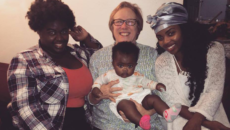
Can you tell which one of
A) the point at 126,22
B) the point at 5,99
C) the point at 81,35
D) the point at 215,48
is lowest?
the point at 5,99

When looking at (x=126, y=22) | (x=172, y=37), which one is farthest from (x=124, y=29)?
(x=172, y=37)

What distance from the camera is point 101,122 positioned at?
1.59 meters

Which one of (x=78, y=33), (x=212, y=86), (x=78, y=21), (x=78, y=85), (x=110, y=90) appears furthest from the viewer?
(x=78, y=21)

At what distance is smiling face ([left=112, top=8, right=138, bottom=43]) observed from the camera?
165 cm

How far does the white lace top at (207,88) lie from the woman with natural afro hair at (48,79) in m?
0.74

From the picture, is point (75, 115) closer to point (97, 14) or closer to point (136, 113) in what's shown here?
point (136, 113)

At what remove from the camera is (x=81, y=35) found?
6.37ft

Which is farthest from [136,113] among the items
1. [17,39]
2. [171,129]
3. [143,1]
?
[17,39]

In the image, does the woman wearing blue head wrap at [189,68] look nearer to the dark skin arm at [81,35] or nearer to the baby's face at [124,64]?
the baby's face at [124,64]

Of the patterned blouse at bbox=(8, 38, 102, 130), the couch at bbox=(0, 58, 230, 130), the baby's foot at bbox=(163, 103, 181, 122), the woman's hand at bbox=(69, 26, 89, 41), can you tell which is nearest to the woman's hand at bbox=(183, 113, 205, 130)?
the baby's foot at bbox=(163, 103, 181, 122)

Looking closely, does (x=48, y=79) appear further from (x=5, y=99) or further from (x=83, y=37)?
(x=5, y=99)

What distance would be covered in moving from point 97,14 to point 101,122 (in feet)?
4.69

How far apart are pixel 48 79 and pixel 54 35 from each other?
387 millimetres

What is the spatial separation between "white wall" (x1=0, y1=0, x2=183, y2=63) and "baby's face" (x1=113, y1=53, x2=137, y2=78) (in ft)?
3.07
